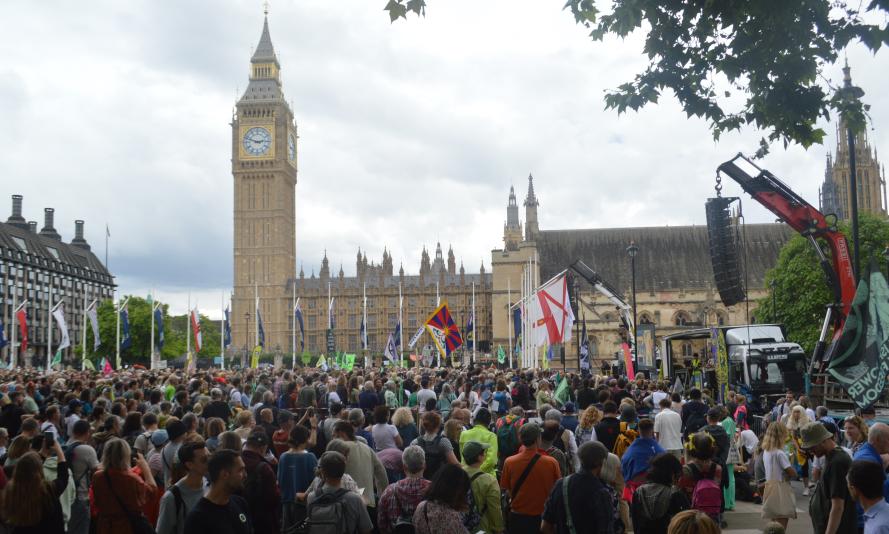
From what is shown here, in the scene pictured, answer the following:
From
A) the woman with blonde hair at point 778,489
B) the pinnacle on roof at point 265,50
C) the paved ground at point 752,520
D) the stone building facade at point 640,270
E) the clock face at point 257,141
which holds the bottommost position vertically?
the paved ground at point 752,520

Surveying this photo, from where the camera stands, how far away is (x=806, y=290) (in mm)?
45406

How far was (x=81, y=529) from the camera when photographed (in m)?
7.58

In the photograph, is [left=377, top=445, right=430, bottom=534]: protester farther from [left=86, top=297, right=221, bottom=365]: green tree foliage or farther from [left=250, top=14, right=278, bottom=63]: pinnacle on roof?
[left=250, top=14, right=278, bottom=63]: pinnacle on roof

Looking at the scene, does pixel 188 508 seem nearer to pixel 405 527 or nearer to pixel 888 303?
pixel 405 527

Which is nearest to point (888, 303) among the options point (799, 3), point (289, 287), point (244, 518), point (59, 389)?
point (799, 3)

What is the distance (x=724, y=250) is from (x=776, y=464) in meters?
11.9

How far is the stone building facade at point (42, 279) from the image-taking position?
76.5m

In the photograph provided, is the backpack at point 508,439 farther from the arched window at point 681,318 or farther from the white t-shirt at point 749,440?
the arched window at point 681,318

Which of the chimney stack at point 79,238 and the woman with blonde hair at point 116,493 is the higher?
the chimney stack at point 79,238

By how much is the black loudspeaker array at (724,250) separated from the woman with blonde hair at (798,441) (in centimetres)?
600

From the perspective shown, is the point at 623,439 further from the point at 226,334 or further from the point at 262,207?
the point at 262,207

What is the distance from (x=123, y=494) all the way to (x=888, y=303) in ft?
22.4

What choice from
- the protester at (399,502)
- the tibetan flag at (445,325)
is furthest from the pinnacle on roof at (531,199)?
the protester at (399,502)

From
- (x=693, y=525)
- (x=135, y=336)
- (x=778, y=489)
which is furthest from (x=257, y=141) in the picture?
(x=693, y=525)
